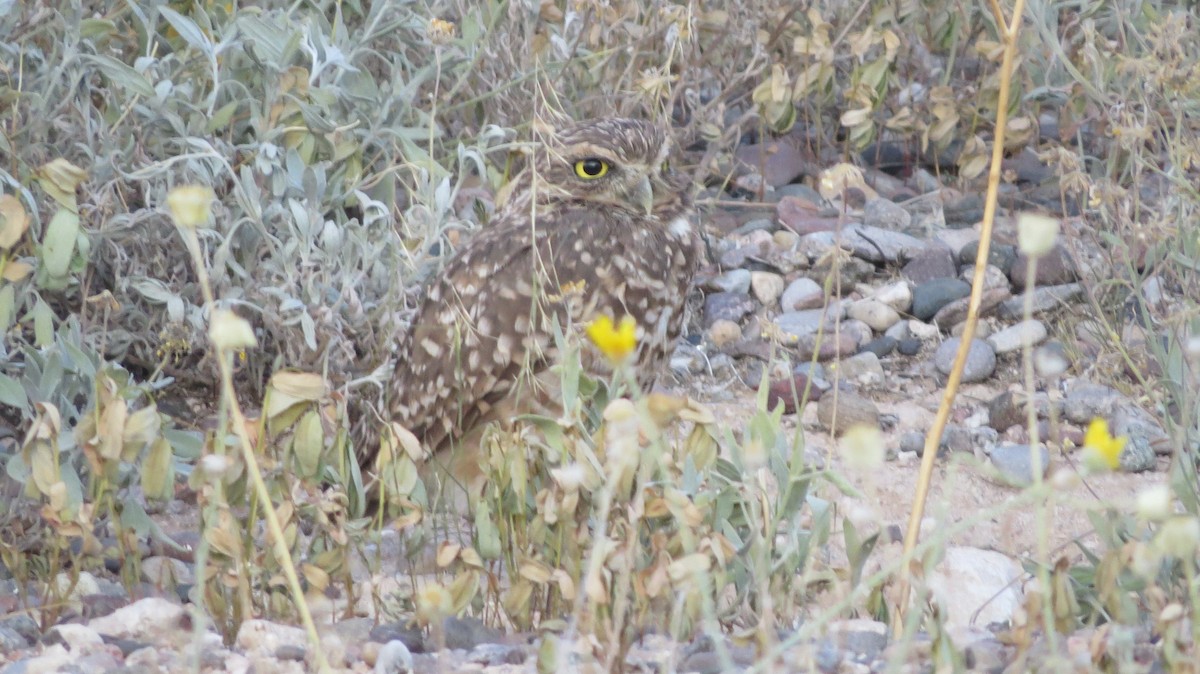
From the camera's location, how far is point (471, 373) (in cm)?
A: 416

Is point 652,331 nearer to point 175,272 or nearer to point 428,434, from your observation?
point 428,434

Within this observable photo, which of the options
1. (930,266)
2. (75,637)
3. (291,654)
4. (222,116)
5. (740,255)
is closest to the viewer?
(291,654)

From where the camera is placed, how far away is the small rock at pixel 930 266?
18.4 ft

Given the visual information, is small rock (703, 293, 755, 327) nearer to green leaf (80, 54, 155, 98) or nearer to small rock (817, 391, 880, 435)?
small rock (817, 391, 880, 435)

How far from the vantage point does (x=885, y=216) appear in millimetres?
5934

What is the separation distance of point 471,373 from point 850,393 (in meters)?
1.41

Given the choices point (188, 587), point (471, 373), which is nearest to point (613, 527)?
point (188, 587)

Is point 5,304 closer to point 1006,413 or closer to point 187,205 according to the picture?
point 187,205

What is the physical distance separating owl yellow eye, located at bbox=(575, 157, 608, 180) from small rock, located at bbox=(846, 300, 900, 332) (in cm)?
147

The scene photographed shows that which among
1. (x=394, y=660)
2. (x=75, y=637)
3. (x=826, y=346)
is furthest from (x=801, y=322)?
(x=75, y=637)

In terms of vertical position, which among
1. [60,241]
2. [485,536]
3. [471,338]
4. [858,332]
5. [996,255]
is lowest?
[485,536]

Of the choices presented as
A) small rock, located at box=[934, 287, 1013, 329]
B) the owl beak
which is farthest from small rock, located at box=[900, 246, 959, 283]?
the owl beak

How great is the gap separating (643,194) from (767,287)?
1.38 metres

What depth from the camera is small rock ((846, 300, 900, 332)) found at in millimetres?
5461
